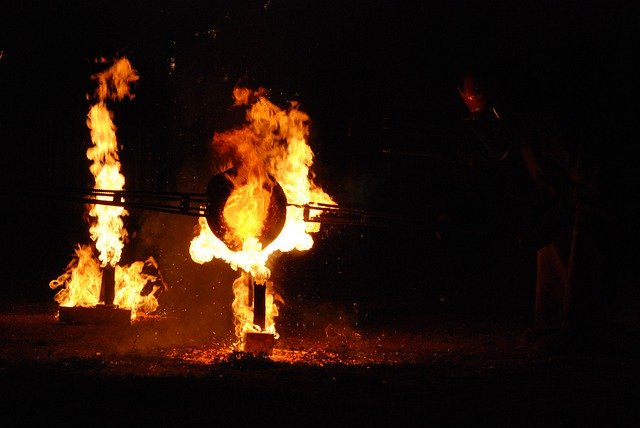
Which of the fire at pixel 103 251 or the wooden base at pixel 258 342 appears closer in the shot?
the wooden base at pixel 258 342

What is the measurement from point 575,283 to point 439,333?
2.50 metres

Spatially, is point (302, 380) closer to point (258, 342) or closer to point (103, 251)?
point (258, 342)

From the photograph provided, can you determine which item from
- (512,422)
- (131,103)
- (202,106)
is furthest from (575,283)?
(131,103)

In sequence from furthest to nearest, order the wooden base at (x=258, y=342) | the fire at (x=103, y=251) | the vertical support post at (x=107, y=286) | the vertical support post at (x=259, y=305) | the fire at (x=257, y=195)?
1. the fire at (x=103, y=251)
2. the vertical support post at (x=107, y=286)
3. the fire at (x=257, y=195)
4. the vertical support post at (x=259, y=305)
5. the wooden base at (x=258, y=342)

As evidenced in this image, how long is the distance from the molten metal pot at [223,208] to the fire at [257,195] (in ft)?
0.17

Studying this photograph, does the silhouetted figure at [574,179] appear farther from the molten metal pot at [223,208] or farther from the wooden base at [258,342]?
the wooden base at [258,342]

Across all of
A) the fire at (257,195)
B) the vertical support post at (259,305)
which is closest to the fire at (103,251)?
the fire at (257,195)

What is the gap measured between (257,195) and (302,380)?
11.3 ft

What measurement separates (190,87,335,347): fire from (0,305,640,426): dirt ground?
0.94 metres

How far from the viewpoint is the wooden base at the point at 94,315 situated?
12.5m

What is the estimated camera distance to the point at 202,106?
65.0ft

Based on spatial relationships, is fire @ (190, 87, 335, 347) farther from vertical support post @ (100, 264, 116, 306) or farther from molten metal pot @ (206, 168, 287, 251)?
vertical support post @ (100, 264, 116, 306)

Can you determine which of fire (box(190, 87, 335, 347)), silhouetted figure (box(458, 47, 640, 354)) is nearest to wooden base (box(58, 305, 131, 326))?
fire (box(190, 87, 335, 347))

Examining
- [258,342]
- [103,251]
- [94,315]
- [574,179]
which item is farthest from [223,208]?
[574,179]
